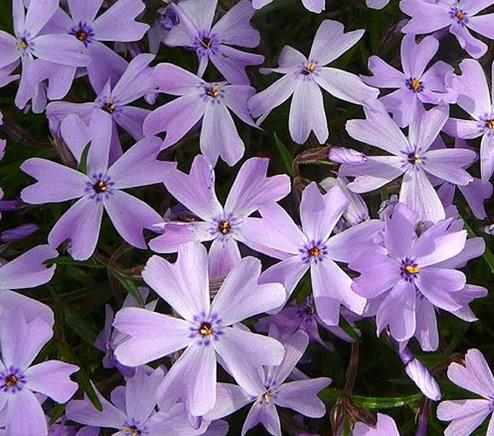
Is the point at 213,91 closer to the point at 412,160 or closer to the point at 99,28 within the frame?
the point at 99,28

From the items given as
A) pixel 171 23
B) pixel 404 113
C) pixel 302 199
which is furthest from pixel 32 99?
pixel 404 113

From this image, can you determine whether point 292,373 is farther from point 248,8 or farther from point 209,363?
point 248,8

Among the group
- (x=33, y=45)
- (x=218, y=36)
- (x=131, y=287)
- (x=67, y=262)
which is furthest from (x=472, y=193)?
(x=33, y=45)

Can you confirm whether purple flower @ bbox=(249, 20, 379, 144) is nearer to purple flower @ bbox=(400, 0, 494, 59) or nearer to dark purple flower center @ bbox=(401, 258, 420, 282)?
purple flower @ bbox=(400, 0, 494, 59)

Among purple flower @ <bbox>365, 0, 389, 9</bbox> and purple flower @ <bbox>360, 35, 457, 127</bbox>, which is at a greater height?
purple flower @ <bbox>365, 0, 389, 9</bbox>

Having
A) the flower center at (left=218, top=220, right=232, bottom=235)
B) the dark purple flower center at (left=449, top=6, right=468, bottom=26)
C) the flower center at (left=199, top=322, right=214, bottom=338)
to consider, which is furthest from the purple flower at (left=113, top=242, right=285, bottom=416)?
the dark purple flower center at (left=449, top=6, right=468, bottom=26)
